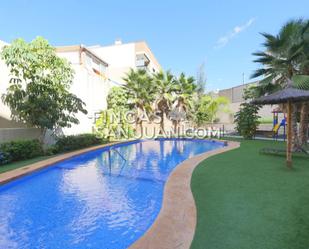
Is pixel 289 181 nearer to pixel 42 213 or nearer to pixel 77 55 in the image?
pixel 42 213

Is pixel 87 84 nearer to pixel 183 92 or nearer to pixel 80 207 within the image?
pixel 183 92

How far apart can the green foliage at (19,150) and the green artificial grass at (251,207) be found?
7834 mm

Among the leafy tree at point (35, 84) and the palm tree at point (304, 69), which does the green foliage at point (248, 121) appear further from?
the leafy tree at point (35, 84)

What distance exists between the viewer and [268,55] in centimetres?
1086

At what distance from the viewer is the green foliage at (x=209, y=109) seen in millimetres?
29625

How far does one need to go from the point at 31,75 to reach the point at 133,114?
1233cm

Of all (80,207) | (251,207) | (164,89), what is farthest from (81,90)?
(251,207)

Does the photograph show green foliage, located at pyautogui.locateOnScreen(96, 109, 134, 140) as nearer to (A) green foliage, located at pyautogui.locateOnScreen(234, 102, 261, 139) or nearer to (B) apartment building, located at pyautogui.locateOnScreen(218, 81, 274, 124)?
(A) green foliage, located at pyautogui.locateOnScreen(234, 102, 261, 139)

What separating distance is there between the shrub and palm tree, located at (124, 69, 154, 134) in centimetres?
738

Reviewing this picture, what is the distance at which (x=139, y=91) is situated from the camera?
73.4ft

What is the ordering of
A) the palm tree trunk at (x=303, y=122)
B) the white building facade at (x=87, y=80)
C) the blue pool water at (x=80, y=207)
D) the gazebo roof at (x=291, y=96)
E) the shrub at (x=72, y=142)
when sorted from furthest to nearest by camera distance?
the shrub at (x=72, y=142) < the palm tree trunk at (x=303, y=122) < the white building facade at (x=87, y=80) < the gazebo roof at (x=291, y=96) < the blue pool water at (x=80, y=207)

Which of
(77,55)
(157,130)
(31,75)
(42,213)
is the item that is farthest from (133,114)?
(42,213)

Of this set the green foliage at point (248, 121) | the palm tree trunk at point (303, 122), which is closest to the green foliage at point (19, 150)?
the palm tree trunk at point (303, 122)

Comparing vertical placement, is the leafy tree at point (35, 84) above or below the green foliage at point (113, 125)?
above
